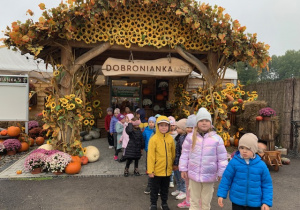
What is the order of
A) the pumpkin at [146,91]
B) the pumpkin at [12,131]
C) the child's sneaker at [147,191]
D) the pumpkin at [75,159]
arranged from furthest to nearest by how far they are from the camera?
the pumpkin at [146,91], the pumpkin at [12,131], the pumpkin at [75,159], the child's sneaker at [147,191]

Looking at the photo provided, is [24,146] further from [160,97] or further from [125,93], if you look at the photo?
[160,97]

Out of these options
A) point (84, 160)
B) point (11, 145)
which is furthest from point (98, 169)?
point (11, 145)

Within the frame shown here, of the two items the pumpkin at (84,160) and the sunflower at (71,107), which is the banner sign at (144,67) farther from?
the pumpkin at (84,160)

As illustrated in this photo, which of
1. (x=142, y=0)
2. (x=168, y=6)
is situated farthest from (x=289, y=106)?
(x=142, y=0)

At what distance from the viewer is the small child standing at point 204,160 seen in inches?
110

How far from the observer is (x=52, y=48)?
19.1 feet

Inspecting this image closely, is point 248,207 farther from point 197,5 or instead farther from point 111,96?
point 111,96

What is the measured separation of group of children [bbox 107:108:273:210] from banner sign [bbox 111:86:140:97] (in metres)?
6.56

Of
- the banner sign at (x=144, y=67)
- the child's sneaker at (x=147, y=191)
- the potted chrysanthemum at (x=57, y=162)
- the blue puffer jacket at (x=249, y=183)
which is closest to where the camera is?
the blue puffer jacket at (x=249, y=183)

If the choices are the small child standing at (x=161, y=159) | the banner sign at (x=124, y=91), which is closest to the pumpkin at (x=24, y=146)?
the banner sign at (x=124, y=91)

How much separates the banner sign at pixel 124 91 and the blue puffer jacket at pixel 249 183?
27.8ft

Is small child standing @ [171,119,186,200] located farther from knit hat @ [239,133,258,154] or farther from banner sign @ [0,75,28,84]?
banner sign @ [0,75,28,84]

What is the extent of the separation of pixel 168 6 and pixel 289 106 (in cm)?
554

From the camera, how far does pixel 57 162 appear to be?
4922 millimetres
